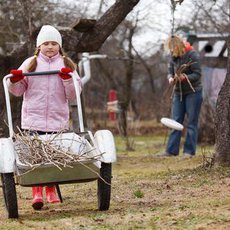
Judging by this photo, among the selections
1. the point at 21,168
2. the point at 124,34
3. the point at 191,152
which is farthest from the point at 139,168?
the point at 124,34

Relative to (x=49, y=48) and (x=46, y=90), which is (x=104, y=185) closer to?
(x=46, y=90)

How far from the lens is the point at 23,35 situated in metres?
13.7

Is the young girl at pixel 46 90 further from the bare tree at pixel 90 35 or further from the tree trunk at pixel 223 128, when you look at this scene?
the bare tree at pixel 90 35

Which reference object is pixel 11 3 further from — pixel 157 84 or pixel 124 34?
pixel 157 84

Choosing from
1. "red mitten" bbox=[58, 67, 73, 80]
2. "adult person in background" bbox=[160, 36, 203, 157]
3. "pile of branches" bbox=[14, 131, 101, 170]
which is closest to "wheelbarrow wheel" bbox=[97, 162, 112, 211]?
"pile of branches" bbox=[14, 131, 101, 170]

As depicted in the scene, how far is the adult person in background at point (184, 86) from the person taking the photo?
1034 cm

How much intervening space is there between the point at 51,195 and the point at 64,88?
96 centimetres

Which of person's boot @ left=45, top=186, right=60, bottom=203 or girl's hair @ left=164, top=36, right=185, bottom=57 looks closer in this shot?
person's boot @ left=45, top=186, right=60, bottom=203

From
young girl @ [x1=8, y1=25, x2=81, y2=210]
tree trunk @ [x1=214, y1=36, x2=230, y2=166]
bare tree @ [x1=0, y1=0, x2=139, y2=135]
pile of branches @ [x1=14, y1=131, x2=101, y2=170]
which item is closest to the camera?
pile of branches @ [x1=14, y1=131, x2=101, y2=170]

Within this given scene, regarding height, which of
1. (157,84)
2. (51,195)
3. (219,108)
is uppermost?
(219,108)

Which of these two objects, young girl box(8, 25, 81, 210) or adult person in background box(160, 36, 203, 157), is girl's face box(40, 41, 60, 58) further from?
adult person in background box(160, 36, 203, 157)

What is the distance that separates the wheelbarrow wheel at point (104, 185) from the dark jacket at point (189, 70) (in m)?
4.85

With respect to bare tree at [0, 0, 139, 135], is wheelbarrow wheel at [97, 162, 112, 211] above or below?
below

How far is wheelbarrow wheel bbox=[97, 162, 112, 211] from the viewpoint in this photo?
565cm
